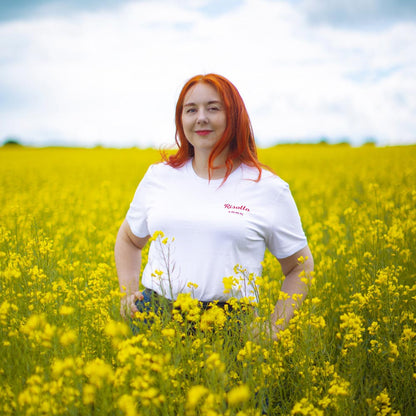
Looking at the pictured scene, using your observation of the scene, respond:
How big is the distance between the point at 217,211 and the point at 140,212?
1.90 feet

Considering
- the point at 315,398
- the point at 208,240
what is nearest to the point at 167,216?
the point at 208,240

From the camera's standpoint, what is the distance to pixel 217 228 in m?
2.08

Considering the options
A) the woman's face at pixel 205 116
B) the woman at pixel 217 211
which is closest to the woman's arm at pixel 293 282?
the woman at pixel 217 211

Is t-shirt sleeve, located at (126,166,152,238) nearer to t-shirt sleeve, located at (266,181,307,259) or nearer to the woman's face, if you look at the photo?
the woman's face

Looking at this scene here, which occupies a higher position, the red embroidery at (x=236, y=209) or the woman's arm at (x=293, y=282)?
the red embroidery at (x=236, y=209)

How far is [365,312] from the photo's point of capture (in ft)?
8.91

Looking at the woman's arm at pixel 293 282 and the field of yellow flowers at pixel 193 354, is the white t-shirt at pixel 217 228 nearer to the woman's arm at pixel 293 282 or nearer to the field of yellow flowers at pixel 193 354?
the woman's arm at pixel 293 282

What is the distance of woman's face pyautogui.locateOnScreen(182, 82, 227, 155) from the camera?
2.20 meters

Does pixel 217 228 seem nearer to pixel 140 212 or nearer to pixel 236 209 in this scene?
pixel 236 209

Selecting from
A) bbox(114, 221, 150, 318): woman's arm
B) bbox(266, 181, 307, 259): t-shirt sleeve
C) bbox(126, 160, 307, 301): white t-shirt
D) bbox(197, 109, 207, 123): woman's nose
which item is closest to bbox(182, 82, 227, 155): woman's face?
bbox(197, 109, 207, 123): woman's nose

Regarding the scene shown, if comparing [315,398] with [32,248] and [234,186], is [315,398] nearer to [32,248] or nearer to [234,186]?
[234,186]

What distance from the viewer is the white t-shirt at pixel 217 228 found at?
2.08 meters

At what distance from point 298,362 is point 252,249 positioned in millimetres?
637

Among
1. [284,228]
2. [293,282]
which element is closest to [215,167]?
[284,228]
